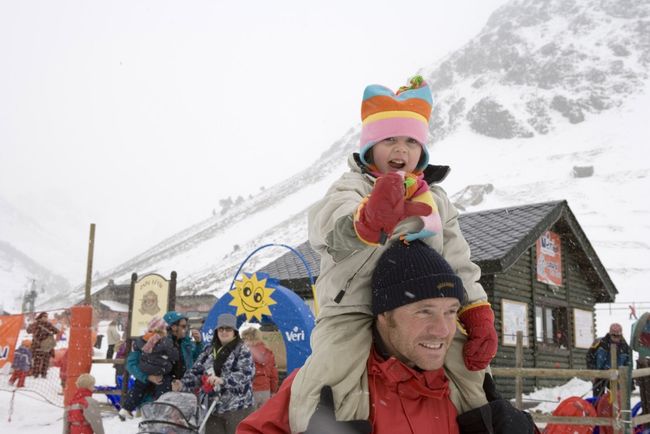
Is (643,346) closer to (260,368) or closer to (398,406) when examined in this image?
(398,406)

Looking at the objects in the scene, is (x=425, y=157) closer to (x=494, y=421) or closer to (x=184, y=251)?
(x=494, y=421)

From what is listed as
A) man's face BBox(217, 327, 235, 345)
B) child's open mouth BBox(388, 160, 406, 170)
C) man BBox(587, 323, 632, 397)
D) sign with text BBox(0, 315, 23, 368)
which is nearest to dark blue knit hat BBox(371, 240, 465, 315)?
child's open mouth BBox(388, 160, 406, 170)

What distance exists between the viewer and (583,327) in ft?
54.9

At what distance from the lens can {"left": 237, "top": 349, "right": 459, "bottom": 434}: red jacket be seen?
178 cm

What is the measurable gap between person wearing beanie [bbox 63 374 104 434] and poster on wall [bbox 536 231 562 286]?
38.6 feet

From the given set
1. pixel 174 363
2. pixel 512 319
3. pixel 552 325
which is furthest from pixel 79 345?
pixel 552 325

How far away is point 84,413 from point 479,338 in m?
6.26

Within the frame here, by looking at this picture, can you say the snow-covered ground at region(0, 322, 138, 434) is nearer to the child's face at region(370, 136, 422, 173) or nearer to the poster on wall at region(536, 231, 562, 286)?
the child's face at region(370, 136, 422, 173)

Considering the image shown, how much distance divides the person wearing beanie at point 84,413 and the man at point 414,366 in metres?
5.88

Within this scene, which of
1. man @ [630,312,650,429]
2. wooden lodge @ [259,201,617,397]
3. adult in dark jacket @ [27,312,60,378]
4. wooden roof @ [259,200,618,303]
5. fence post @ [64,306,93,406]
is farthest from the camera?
adult in dark jacket @ [27,312,60,378]

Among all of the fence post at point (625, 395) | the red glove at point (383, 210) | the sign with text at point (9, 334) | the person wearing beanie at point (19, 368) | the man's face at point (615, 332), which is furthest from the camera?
the person wearing beanie at point (19, 368)

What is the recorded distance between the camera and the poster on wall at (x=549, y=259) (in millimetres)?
14953

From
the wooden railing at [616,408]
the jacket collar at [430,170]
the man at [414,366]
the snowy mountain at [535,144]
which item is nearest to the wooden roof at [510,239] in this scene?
the wooden railing at [616,408]

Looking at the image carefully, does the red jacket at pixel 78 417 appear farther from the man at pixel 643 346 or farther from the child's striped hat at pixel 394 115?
the man at pixel 643 346
